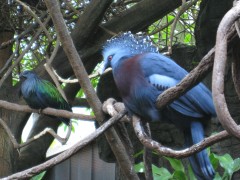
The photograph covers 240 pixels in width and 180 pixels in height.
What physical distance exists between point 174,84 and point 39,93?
7.49 feet

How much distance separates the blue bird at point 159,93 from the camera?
6.51 feet

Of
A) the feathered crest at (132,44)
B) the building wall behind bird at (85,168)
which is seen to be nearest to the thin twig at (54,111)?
the feathered crest at (132,44)

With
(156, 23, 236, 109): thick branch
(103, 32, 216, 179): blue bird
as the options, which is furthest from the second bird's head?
(156, 23, 236, 109): thick branch

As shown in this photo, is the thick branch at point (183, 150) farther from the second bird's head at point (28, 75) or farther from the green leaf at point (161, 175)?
the second bird's head at point (28, 75)

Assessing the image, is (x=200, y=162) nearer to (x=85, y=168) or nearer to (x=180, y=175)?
(x=180, y=175)

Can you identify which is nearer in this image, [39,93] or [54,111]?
[54,111]

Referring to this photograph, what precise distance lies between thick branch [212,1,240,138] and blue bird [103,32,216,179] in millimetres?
611

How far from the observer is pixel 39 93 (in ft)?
13.9

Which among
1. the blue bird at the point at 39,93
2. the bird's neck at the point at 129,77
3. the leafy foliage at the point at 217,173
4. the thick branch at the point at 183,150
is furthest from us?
the blue bird at the point at 39,93

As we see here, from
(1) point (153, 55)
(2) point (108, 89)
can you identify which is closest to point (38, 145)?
(2) point (108, 89)

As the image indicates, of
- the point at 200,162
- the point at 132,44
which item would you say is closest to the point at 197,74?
the point at 200,162

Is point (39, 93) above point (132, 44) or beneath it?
above

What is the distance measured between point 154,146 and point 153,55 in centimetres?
47

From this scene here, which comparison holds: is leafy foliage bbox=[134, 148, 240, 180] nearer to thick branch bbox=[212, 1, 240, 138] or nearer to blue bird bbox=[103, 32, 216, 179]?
blue bird bbox=[103, 32, 216, 179]
